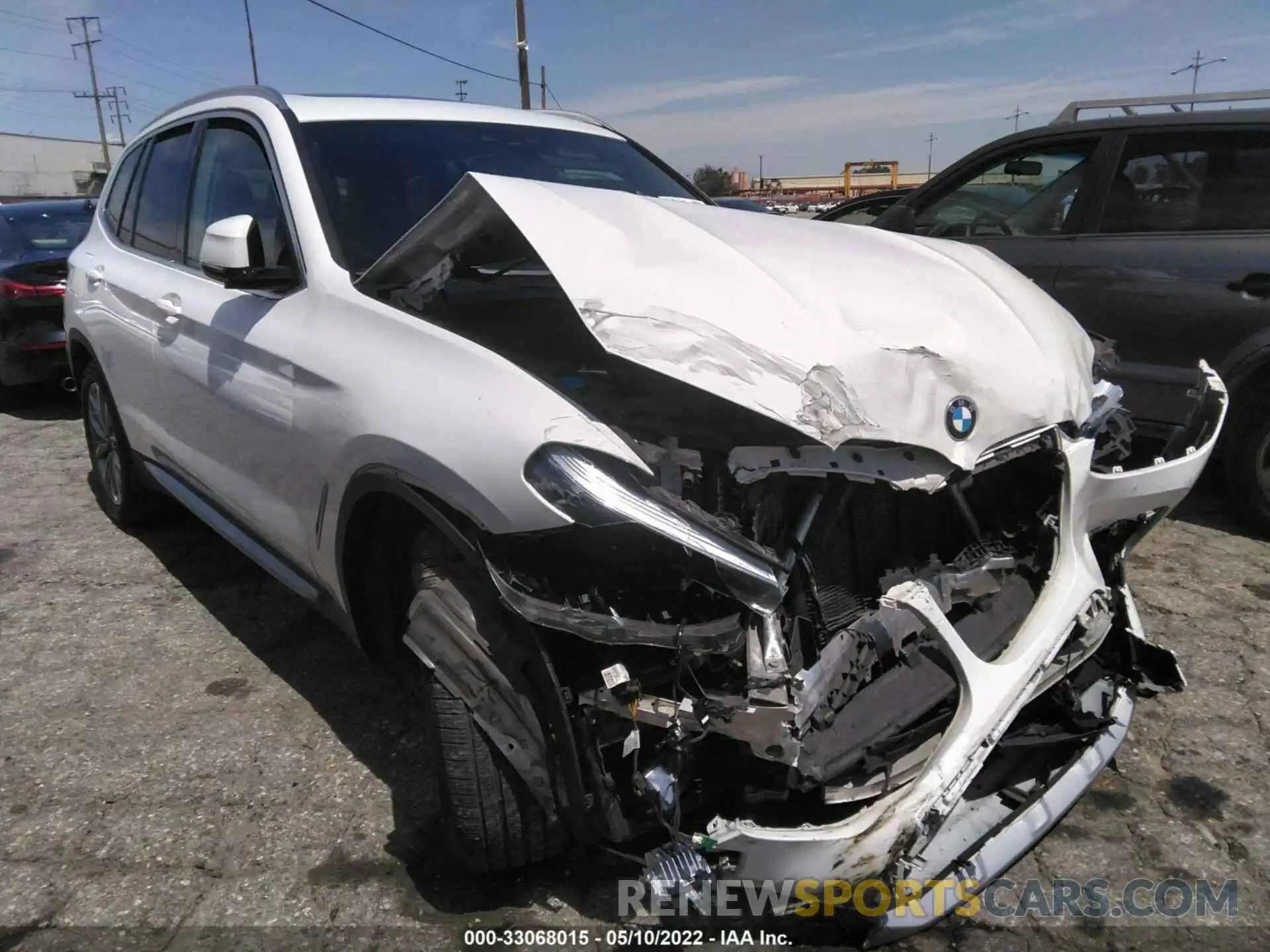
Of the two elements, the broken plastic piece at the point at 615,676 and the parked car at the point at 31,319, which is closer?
the broken plastic piece at the point at 615,676

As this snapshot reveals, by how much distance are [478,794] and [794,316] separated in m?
1.27

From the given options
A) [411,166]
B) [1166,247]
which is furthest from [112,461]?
[1166,247]

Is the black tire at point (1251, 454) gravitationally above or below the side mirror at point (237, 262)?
below

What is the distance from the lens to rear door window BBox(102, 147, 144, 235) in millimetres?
4449

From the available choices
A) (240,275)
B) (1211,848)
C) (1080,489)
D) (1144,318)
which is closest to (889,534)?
(1080,489)

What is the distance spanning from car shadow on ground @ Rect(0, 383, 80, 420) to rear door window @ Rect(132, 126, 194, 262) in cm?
402

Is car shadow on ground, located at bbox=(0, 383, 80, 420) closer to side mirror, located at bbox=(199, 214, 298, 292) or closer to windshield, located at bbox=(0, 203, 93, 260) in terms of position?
windshield, located at bbox=(0, 203, 93, 260)

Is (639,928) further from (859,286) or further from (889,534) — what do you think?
(859,286)

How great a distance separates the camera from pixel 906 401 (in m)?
1.96

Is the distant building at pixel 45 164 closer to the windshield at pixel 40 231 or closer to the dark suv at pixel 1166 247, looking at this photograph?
the windshield at pixel 40 231

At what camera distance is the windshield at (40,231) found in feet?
25.1

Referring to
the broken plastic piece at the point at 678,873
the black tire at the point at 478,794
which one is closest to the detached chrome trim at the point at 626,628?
the black tire at the point at 478,794

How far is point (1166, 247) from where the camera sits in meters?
4.30

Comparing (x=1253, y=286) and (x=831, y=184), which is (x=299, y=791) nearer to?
(x=1253, y=286)
